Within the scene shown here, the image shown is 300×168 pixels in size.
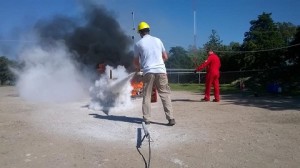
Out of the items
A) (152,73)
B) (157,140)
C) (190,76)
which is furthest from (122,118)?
(190,76)

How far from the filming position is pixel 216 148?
5734 millimetres

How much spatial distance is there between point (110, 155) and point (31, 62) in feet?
34.1

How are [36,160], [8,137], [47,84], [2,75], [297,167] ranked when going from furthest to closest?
1. [2,75]
2. [47,84]
3. [8,137]
4. [36,160]
5. [297,167]

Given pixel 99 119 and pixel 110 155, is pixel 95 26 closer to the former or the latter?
pixel 99 119

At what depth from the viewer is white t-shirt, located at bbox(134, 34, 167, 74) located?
7.59 metres

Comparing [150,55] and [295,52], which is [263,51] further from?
[150,55]

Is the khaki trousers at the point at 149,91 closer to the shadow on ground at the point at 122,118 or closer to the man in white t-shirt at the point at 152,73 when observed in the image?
the man in white t-shirt at the point at 152,73

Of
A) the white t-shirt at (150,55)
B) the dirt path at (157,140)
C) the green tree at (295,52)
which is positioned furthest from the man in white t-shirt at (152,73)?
the green tree at (295,52)

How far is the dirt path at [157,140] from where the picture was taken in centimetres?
526

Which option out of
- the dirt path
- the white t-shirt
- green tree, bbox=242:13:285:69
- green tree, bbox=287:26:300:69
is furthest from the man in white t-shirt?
green tree, bbox=242:13:285:69

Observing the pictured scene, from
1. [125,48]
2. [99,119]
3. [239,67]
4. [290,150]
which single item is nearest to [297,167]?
[290,150]

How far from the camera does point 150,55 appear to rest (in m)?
7.61

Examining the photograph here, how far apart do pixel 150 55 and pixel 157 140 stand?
6.68 feet

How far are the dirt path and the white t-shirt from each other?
117 centimetres
